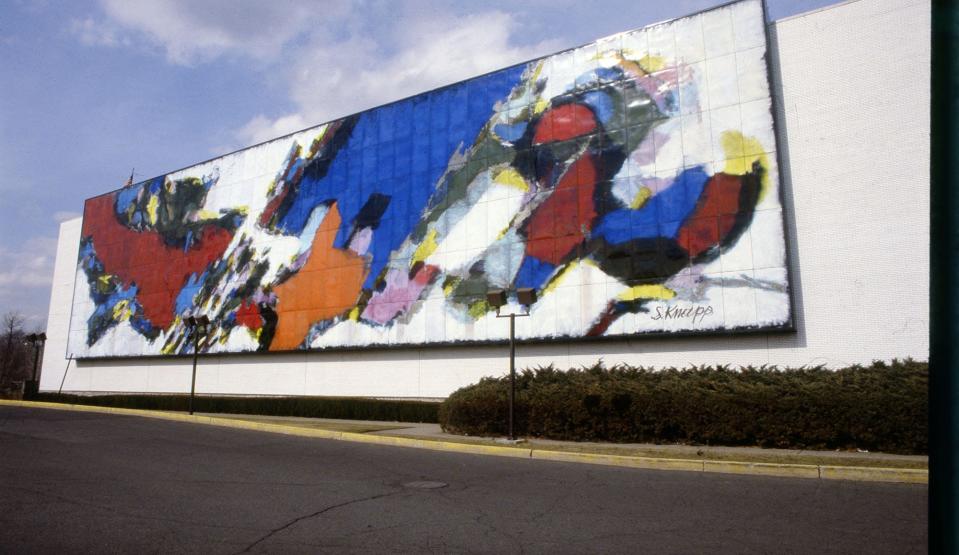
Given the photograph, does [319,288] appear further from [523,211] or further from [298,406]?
[523,211]

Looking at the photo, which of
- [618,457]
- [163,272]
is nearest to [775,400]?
[618,457]

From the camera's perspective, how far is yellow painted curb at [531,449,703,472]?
11.3m

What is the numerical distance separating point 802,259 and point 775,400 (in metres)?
6.67

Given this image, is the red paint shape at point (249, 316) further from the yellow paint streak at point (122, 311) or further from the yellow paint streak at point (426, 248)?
the yellow paint streak at point (122, 311)

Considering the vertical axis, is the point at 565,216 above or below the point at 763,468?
above

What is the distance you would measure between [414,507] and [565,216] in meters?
15.6

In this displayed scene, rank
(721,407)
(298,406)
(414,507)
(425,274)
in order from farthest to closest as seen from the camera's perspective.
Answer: (298,406)
(425,274)
(721,407)
(414,507)

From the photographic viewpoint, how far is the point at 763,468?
10.7m

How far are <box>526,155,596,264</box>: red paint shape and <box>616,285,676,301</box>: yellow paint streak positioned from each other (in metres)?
2.41

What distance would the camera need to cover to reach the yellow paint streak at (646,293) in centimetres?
2000

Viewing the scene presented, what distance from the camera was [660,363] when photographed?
2030 cm

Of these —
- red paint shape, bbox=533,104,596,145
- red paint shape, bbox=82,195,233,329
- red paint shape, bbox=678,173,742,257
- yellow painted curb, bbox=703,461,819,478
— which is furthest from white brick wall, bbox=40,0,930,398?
red paint shape, bbox=82,195,233,329
